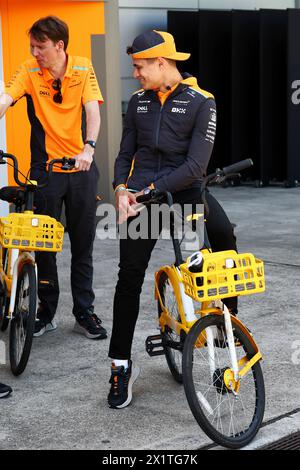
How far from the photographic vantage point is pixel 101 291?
6605 mm

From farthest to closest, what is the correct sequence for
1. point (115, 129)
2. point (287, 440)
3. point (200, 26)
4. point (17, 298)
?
1. point (200, 26)
2. point (115, 129)
3. point (17, 298)
4. point (287, 440)

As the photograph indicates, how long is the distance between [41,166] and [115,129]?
458cm

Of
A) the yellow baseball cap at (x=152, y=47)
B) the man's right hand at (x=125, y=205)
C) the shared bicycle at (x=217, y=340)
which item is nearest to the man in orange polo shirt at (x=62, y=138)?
the man's right hand at (x=125, y=205)

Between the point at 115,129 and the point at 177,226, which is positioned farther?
the point at 115,129

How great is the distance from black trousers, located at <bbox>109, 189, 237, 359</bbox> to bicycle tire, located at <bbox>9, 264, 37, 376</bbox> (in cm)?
58

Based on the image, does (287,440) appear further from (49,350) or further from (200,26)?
(200,26)

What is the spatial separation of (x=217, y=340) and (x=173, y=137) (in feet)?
3.17

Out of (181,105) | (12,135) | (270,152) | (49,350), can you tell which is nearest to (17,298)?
(49,350)

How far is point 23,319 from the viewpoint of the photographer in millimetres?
4746

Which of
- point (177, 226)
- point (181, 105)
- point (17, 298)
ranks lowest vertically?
point (17, 298)

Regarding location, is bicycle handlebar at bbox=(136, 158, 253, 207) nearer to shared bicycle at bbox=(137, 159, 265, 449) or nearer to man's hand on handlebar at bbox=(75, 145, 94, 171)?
shared bicycle at bbox=(137, 159, 265, 449)

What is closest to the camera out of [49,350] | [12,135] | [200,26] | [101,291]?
[49,350]

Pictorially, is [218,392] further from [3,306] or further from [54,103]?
[54,103]

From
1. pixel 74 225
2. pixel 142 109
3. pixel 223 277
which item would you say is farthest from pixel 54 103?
pixel 223 277
